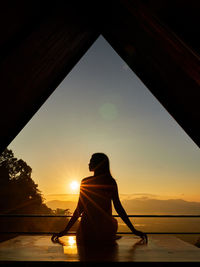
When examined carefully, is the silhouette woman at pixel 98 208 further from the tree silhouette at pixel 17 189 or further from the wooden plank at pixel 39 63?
the tree silhouette at pixel 17 189

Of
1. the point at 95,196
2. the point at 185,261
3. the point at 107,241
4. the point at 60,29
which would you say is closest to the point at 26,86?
the point at 60,29

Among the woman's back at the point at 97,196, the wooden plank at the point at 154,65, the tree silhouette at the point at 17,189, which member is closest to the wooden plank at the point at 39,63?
the wooden plank at the point at 154,65

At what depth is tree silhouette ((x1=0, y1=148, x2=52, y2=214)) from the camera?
118 feet

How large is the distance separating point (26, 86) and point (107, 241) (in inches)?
125

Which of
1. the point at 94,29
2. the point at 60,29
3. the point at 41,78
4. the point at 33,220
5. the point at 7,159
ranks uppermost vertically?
the point at 7,159

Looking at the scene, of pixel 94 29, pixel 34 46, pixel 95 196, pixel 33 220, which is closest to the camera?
pixel 95 196

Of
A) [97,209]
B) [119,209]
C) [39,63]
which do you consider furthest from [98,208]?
[39,63]

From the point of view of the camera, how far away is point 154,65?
4.51 m

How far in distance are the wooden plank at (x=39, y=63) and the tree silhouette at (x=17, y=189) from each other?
33.7 metres

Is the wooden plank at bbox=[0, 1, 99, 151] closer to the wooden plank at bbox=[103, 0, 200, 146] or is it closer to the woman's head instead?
the wooden plank at bbox=[103, 0, 200, 146]

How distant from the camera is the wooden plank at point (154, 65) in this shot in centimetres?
380

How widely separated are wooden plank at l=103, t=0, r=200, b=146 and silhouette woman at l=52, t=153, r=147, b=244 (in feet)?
6.55

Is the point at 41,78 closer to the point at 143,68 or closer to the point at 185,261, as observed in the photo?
the point at 143,68

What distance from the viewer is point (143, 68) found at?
513 cm
